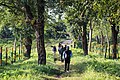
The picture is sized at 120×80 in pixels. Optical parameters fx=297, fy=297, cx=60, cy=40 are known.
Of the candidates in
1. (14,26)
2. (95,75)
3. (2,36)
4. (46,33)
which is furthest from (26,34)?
(2,36)

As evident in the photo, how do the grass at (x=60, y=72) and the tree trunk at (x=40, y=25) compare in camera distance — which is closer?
the grass at (x=60, y=72)

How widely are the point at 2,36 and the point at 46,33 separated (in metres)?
64.0

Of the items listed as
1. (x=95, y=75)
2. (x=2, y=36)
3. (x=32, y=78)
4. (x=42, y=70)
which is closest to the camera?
(x=32, y=78)

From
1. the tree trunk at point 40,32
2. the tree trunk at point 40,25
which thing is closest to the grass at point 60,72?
the tree trunk at point 40,32

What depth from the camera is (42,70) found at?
63.3 feet

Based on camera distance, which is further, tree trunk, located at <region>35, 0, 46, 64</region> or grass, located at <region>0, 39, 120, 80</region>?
tree trunk, located at <region>35, 0, 46, 64</region>

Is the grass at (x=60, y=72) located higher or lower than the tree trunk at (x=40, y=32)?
lower

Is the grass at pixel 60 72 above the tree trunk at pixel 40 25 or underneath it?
underneath

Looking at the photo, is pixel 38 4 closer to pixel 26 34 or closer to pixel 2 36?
pixel 26 34

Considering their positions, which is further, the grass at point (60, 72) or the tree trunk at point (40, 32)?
the tree trunk at point (40, 32)

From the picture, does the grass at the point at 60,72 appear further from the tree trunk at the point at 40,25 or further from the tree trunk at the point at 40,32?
the tree trunk at the point at 40,25

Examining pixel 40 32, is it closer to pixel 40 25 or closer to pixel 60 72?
pixel 40 25

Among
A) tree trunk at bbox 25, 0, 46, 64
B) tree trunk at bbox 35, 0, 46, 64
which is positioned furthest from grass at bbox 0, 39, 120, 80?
tree trunk at bbox 25, 0, 46, 64

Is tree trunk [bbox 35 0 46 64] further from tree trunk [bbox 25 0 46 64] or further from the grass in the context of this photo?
the grass
